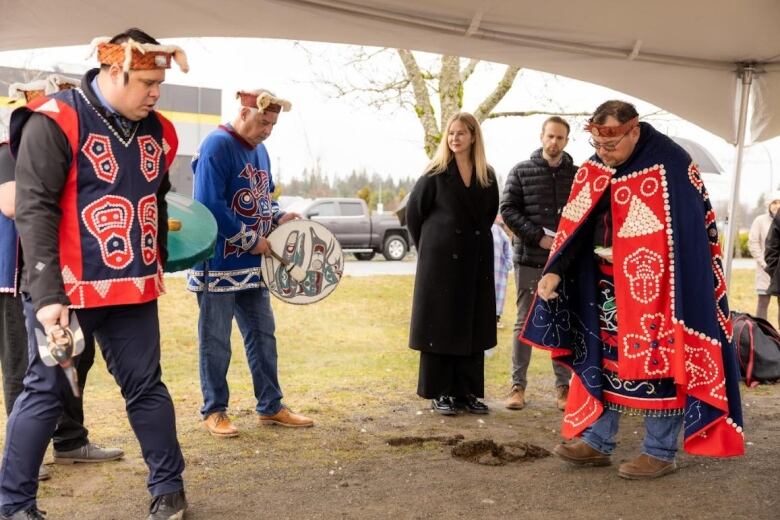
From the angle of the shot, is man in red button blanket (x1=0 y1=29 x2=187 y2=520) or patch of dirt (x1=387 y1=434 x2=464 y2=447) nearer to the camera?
man in red button blanket (x1=0 y1=29 x2=187 y2=520)

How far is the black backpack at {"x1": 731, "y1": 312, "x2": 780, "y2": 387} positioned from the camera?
6785 mm

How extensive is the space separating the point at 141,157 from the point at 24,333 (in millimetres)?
1254

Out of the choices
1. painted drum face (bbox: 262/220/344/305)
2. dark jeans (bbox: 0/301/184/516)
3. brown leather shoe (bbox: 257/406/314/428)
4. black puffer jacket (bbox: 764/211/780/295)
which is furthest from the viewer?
black puffer jacket (bbox: 764/211/780/295)

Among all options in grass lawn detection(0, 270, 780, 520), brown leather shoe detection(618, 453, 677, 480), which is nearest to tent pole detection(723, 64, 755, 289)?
grass lawn detection(0, 270, 780, 520)

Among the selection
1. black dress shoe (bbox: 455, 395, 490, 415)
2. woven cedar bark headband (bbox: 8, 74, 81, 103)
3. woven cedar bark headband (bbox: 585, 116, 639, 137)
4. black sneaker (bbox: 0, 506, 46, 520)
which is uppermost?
woven cedar bark headband (bbox: 8, 74, 81, 103)

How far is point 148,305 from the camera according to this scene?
3400 millimetres

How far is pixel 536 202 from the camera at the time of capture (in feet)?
18.3

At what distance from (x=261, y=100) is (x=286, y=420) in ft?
6.35

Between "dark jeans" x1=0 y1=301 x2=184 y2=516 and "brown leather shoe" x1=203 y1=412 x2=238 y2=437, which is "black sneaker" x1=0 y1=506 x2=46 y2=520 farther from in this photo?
"brown leather shoe" x1=203 y1=412 x2=238 y2=437

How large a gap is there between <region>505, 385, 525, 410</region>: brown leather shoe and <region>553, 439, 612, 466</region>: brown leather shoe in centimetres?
129

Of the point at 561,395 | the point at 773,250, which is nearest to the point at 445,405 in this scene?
the point at 561,395

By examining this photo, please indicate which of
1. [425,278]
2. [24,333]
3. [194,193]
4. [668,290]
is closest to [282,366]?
[425,278]

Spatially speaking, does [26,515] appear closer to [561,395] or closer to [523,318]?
[523,318]

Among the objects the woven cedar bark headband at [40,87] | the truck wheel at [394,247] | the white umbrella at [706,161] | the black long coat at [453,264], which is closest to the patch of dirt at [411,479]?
the black long coat at [453,264]
